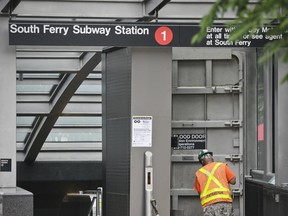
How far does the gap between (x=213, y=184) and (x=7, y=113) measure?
3401 millimetres

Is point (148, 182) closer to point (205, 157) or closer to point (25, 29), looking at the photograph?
point (205, 157)

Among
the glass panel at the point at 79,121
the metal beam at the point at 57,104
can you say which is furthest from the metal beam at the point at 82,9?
the glass panel at the point at 79,121

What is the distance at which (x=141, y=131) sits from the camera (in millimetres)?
15023

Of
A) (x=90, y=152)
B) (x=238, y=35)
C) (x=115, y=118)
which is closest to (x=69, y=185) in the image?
(x=90, y=152)

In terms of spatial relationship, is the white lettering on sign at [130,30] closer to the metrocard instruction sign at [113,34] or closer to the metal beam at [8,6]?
the metrocard instruction sign at [113,34]

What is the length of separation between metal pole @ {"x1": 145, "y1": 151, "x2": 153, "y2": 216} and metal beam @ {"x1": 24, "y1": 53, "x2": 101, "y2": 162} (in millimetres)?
6322

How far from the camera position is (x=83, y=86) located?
26656mm

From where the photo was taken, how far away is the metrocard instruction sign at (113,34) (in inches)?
560

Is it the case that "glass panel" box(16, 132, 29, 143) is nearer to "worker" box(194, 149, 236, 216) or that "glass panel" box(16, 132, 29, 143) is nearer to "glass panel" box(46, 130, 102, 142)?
"glass panel" box(46, 130, 102, 142)

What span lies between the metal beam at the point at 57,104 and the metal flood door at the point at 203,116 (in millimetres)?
5912

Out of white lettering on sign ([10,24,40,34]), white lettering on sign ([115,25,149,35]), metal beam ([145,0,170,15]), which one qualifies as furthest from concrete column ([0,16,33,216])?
metal beam ([145,0,170,15])

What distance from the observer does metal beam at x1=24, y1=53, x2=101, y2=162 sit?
73.5ft

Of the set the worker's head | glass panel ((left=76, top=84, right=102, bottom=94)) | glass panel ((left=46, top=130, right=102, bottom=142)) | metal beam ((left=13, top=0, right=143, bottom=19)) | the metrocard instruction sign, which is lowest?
the worker's head

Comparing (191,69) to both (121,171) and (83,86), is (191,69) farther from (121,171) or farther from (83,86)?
(83,86)
